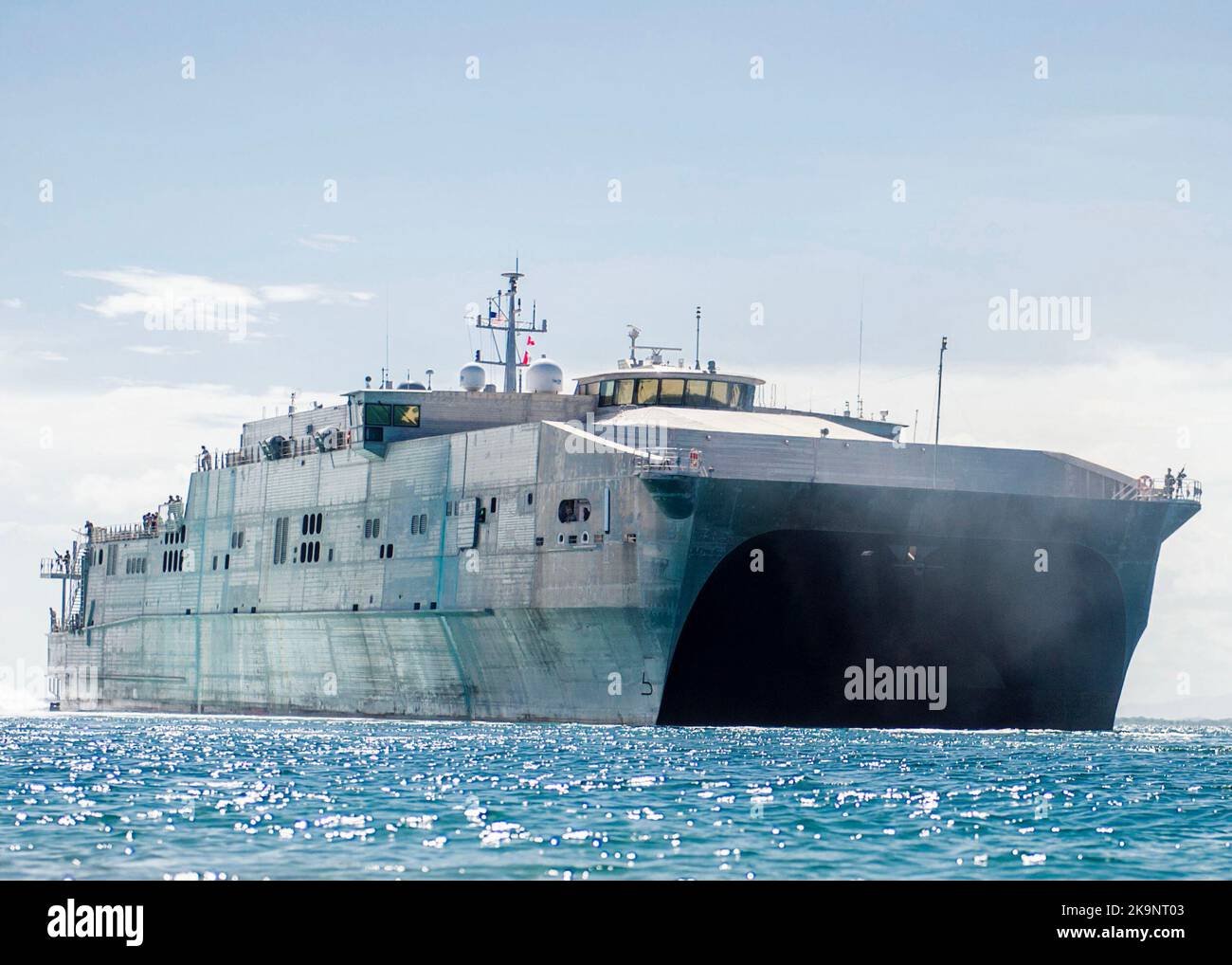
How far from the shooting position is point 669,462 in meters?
49.5

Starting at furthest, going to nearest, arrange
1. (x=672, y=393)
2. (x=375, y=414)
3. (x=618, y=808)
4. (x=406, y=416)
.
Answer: (x=406, y=416) → (x=375, y=414) → (x=672, y=393) → (x=618, y=808)

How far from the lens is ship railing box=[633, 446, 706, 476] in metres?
49.2

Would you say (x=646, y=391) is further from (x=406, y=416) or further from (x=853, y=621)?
(x=853, y=621)

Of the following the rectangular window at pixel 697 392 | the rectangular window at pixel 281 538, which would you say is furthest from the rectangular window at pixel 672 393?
the rectangular window at pixel 281 538

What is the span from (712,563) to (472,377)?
22.5m

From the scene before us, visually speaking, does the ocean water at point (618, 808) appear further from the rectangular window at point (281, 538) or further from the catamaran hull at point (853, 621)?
the rectangular window at point (281, 538)

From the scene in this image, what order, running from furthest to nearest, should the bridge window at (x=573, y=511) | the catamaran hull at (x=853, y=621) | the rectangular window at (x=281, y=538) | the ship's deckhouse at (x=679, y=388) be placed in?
1. the rectangular window at (x=281, y=538)
2. the ship's deckhouse at (x=679, y=388)
3. the bridge window at (x=573, y=511)
4. the catamaran hull at (x=853, y=621)

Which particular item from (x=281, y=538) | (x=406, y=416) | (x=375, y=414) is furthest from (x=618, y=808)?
(x=281, y=538)

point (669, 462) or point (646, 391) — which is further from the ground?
point (646, 391)

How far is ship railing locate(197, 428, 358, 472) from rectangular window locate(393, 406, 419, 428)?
1810 millimetres

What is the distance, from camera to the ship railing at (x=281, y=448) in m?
67.4

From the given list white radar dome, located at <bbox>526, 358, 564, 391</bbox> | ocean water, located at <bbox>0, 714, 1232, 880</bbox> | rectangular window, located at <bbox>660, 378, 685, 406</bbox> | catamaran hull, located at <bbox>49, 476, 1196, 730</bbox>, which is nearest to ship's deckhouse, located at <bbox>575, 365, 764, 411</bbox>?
rectangular window, located at <bbox>660, 378, 685, 406</bbox>

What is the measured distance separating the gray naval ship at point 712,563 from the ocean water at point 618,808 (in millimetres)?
→ 2276
